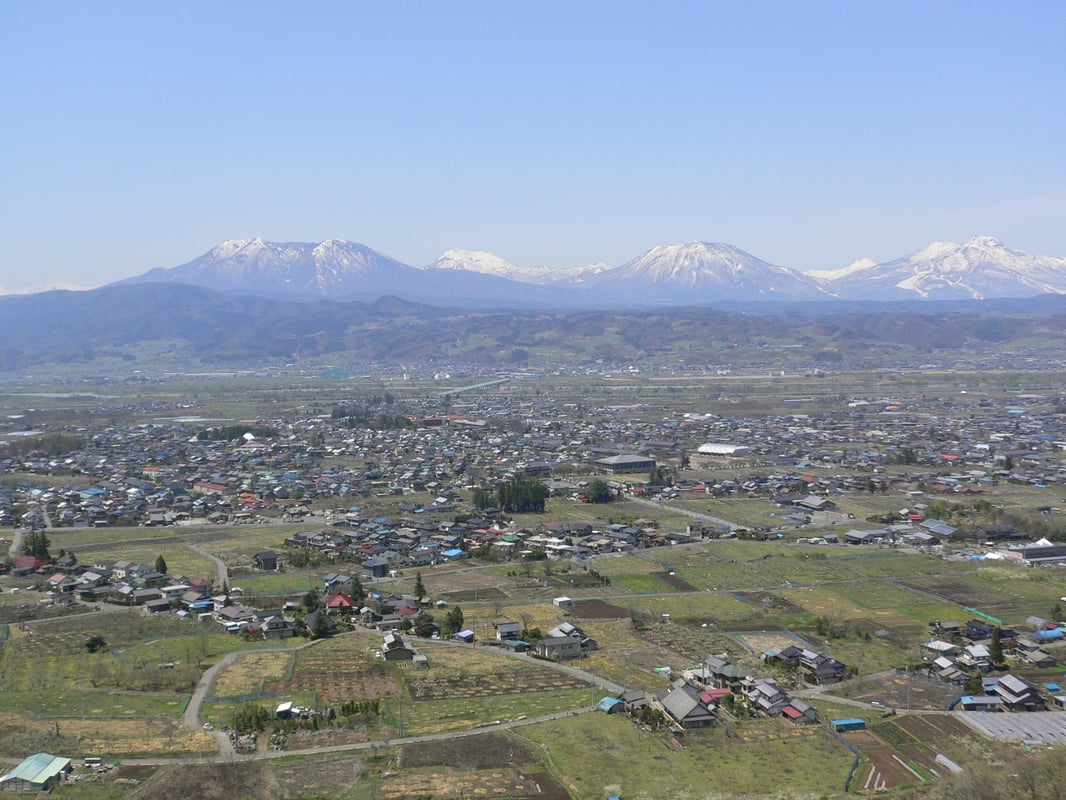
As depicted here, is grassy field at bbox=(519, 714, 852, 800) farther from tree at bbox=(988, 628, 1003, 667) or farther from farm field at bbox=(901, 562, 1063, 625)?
farm field at bbox=(901, 562, 1063, 625)

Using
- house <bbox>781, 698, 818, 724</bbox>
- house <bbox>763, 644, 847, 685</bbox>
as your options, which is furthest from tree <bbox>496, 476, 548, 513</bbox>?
house <bbox>781, 698, 818, 724</bbox>

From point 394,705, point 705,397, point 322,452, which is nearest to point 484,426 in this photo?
point 322,452

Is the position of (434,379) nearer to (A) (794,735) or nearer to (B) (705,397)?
(B) (705,397)

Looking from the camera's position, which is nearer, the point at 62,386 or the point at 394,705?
the point at 394,705

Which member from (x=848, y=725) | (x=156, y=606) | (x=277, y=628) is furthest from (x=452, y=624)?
(x=848, y=725)

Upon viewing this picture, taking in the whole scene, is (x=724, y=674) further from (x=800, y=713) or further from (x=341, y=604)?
(x=341, y=604)

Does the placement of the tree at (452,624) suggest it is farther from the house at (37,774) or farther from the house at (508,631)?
the house at (37,774)

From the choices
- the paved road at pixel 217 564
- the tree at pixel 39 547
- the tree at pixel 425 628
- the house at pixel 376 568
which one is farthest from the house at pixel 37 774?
the tree at pixel 39 547
